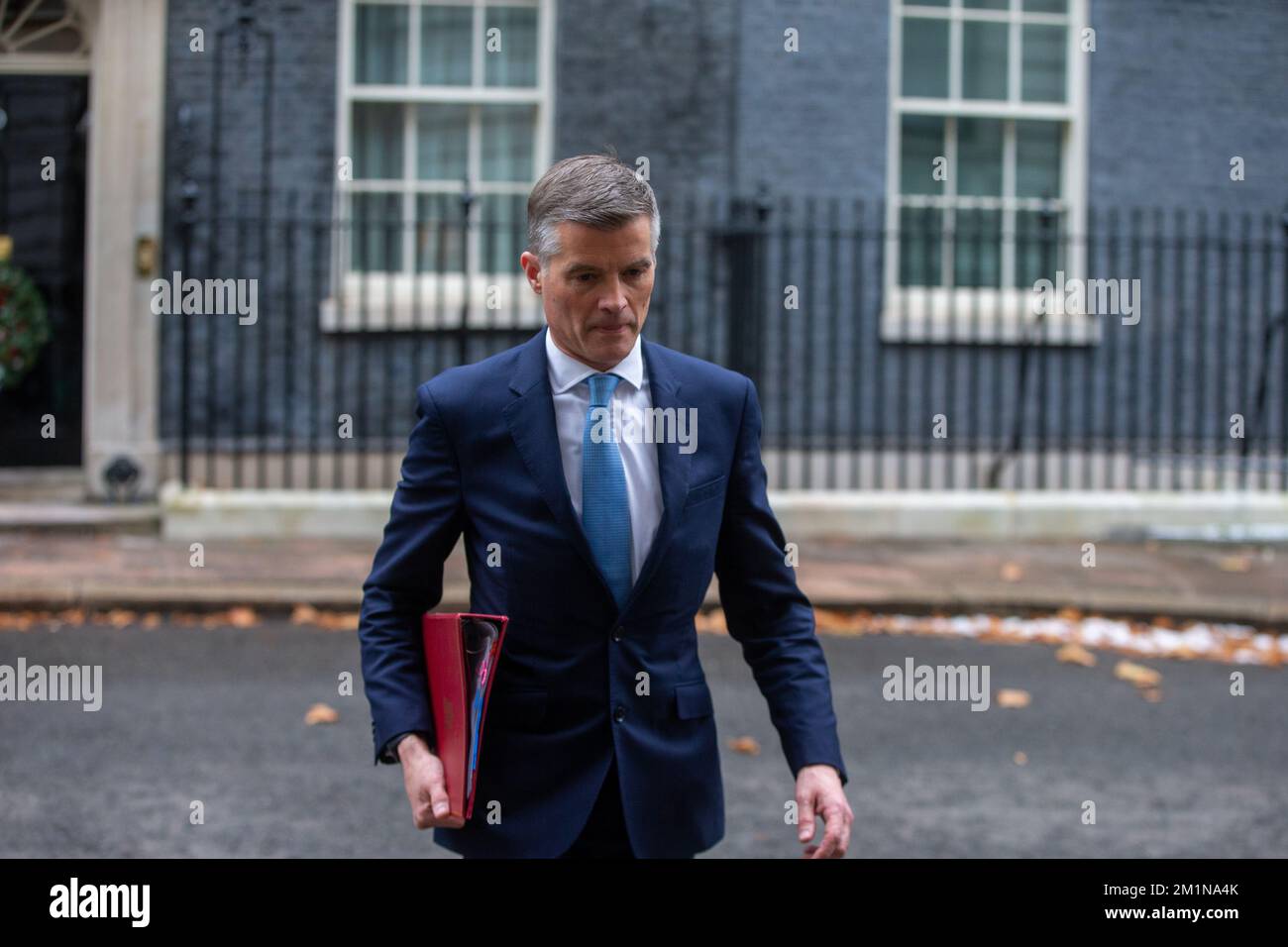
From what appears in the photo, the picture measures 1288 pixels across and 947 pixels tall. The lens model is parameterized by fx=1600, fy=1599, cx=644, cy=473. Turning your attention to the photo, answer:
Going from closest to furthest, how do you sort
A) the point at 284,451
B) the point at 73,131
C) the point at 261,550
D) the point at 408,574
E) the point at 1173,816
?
the point at 408,574 → the point at 1173,816 → the point at 261,550 → the point at 284,451 → the point at 73,131

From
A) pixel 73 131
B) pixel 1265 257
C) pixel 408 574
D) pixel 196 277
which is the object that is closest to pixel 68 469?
pixel 196 277

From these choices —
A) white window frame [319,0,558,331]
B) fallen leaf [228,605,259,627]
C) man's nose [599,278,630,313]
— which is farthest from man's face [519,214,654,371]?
white window frame [319,0,558,331]

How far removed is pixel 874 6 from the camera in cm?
1238

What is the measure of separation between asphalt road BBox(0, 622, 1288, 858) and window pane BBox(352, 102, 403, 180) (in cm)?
545

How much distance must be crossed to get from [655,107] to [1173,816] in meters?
8.12

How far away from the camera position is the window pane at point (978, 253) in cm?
1267

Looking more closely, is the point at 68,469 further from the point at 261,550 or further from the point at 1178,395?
A: the point at 1178,395

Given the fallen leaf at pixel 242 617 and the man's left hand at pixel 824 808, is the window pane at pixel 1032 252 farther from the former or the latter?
the man's left hand at pixel 824 808

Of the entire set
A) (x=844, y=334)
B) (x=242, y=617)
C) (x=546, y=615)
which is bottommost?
(x=242, y=617)

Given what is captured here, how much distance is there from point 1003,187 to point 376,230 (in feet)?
16.4

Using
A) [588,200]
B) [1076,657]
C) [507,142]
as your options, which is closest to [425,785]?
[588,200]

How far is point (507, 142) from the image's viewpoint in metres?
12.5

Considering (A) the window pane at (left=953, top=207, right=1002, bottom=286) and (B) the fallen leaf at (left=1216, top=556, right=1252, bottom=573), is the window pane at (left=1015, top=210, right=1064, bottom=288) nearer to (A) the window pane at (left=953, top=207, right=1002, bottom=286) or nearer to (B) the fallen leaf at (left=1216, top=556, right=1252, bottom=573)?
(A) the window pane at (left=953, top=207, right=1002, bottom=286)

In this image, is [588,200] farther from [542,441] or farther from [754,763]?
[754,763]
